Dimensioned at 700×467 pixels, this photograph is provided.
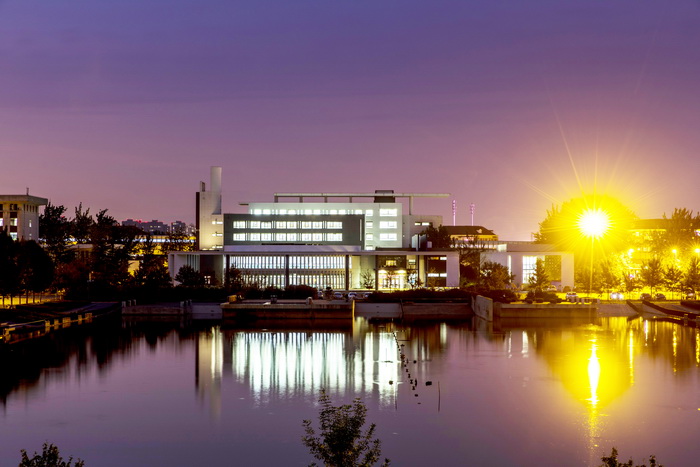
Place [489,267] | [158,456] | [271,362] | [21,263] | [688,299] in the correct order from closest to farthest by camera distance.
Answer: [158,456]
[271,362]
[21,263]
[688,299]
[489,267]

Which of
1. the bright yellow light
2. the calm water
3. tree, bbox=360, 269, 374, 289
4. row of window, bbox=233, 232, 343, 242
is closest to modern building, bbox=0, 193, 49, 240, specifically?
row of window, bbox=233, 232, 343, 242

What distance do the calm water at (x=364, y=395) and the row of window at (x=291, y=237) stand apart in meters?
64.9

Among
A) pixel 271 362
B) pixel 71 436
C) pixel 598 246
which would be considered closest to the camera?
pixel 71 436

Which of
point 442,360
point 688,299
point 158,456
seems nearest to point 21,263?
point 442,360

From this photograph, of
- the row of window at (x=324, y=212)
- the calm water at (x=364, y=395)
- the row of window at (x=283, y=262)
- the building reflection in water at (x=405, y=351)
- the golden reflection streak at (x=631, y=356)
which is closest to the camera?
the calm water at (x=364, y=395)

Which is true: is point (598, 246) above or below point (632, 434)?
above

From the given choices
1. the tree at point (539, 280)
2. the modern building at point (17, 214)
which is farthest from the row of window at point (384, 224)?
the modern building at point (17, 214)

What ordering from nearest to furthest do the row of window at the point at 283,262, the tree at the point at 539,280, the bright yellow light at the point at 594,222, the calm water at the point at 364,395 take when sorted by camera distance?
1. the calm water at the point at 364,395
2. the tree at the point at 539,280
3. the row of window at the point at 283,262
4. the bright yellow light at the point at 594,222

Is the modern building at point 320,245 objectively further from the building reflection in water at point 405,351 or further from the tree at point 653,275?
the building reflection in water at point 405,351

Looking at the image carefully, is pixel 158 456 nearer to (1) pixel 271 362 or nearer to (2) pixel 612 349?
(1) pixel 271 362

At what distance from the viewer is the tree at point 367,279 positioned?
130875mm

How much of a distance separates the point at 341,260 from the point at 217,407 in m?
87.6

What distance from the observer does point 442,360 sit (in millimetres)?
61531

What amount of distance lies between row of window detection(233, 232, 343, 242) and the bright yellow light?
153 feet
